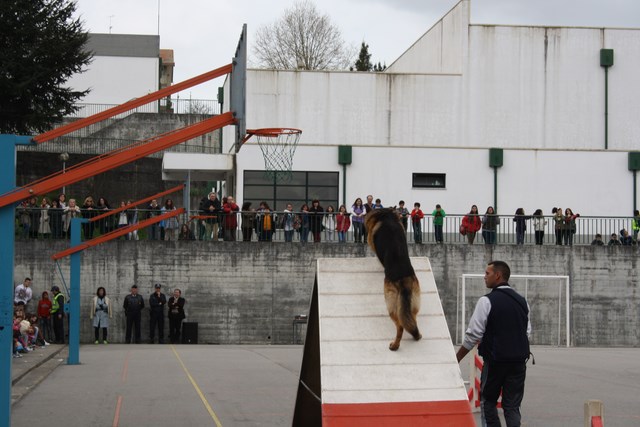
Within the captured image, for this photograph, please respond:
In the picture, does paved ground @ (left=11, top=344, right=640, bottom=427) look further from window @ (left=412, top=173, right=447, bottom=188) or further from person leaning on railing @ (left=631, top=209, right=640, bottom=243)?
window @ (left=412, top=173, right=447, bottom=188)

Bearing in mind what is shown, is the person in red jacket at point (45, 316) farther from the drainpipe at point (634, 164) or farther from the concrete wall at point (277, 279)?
the drainpipe at point (634, 164)

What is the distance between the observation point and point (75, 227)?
77.0 feet

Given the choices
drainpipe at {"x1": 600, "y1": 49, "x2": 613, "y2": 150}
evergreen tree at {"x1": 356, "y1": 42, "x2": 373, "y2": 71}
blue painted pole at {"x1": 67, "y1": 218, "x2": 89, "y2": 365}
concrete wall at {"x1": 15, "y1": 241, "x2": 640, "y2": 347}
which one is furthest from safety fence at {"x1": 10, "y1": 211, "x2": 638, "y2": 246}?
evergreen tree at {"x1": 356, "y1": 42, "x2": 373, "y2": 71}

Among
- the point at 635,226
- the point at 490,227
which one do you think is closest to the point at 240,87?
the point at 490,227

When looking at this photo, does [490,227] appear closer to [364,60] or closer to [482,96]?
[482,96]

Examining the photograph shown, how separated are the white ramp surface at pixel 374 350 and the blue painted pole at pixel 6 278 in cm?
373

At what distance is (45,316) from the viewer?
110 ft

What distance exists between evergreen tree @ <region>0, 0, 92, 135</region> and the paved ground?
6.72 meters

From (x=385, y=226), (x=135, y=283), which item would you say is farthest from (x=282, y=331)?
(x=385, y=226)

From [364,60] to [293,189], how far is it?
47782 mm

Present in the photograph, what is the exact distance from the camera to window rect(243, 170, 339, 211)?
134 feet

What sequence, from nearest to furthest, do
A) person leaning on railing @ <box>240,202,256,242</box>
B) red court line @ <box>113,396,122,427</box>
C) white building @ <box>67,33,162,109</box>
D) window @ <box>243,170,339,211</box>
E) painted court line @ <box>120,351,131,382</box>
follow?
red court line @ <box>113,396,122,427</box> < painted court line @ <box>120,351,131,382</box> < person leaning on railing @ <box>240,202,256,242</box> < window @ <box>243,170,339,211</box> < white building @ <box>67,33,162,109</box>

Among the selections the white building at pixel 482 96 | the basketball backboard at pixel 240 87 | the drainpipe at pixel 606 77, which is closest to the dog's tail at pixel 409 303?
the basketball backboard at pixel 240 87

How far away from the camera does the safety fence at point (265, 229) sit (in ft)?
116
